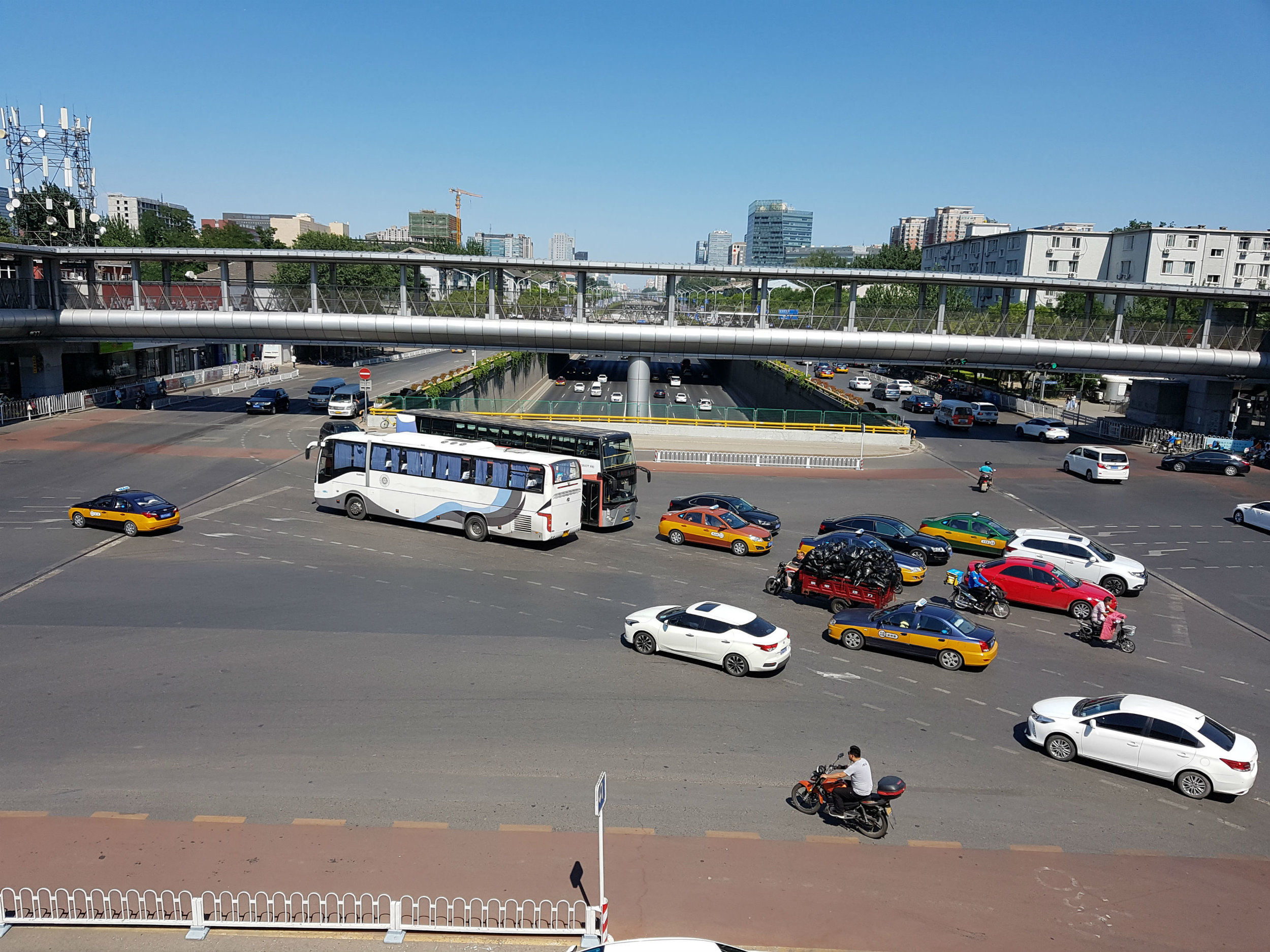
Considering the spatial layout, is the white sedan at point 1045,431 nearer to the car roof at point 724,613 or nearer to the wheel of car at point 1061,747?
the car roof at point 724,613

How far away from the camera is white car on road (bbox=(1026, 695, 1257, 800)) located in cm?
1275

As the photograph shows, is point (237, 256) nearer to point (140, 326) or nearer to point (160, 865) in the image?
point (140, 326)

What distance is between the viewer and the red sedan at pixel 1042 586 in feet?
70.2

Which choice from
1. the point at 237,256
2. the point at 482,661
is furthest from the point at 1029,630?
the point at 237,256

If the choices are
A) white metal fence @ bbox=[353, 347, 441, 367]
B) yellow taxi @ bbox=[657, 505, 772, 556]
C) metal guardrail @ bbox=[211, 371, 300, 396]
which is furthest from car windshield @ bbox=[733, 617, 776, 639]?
white metal fence @ bbox=[353, 347, 441, 367]

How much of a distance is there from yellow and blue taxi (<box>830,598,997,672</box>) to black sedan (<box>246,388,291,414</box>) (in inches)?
1799

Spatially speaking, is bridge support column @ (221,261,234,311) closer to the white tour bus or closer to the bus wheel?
the white tour bus

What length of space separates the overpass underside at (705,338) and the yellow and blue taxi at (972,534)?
78.3 ft

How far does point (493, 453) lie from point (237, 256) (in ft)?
101

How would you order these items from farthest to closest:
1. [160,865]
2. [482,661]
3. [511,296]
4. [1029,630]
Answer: [511,296] → [1029,630] → [482,661] → [160,865]

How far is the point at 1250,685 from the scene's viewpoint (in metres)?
17.3

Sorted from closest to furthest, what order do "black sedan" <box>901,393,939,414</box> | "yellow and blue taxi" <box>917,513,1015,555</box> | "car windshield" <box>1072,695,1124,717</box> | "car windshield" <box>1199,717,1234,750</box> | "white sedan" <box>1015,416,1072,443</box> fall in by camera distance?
"car windshield" <box>1199,717,1234,750</box>, "car windshield" <box>1072,695,1124,717</box>, "yellow and blue taxi" <box>917,513,1015,555</box>, "white sedan" <box>1015,416,1072,443</box>, "black sedan" <box>901,393,939,414</box>

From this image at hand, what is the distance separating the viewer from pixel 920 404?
66.8 m

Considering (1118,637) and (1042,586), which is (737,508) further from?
(1118,637)
